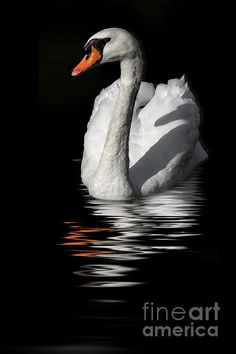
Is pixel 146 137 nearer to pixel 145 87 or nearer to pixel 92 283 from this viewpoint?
pixel 145 87

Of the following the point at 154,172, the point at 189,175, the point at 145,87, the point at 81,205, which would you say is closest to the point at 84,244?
the point at 81,205

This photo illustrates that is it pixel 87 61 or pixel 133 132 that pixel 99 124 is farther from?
pixel 87 61

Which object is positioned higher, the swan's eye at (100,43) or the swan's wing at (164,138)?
the swan's eye at (100,43)

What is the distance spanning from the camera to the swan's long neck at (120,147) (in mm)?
10648

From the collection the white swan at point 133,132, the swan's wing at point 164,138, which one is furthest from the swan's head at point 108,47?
the swan's wing at point 164,138

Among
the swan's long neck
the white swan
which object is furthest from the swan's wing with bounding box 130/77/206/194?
the swan's long neck

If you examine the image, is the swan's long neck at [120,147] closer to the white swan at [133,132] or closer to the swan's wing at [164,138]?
the white swan at [133,132]

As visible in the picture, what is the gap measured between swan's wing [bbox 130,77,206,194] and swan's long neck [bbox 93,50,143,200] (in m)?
0.27

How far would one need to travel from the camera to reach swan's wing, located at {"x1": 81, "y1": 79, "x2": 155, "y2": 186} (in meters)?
11.6

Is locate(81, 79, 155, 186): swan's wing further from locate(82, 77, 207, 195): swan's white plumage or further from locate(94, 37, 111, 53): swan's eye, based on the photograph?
locate(94, 37, 111, 53): swan's eye

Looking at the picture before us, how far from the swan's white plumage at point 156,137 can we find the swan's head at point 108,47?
1.27 m

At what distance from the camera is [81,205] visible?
34.6ft

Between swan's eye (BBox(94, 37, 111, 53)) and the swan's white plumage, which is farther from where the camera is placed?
the swan's white plumage

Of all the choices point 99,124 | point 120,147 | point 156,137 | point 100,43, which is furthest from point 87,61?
point 99,124
